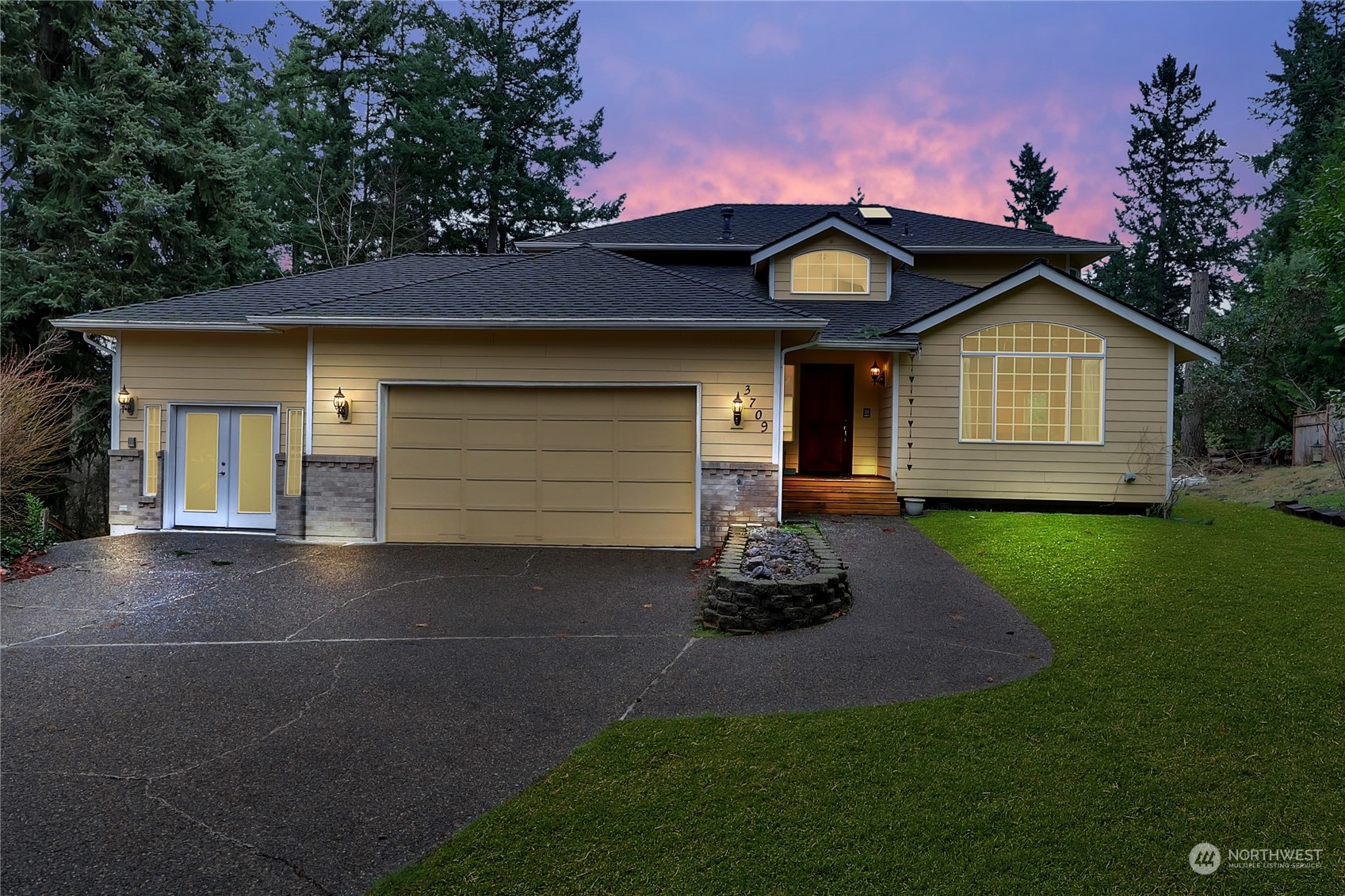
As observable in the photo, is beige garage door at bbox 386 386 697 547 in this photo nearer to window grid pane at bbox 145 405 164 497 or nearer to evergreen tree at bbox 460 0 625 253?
window grid pane at bbox 145 405 164 497

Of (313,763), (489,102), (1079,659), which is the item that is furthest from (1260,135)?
(313,763)

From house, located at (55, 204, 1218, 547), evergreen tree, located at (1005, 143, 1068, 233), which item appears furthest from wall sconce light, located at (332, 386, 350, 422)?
evergreen tree, located at (1005, 143, 1068, 233)

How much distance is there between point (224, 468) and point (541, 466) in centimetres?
519

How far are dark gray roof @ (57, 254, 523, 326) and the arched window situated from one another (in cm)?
570

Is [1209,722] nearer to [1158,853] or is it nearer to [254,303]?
[1158,853]

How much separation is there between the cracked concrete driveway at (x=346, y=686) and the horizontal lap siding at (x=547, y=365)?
2207 millimetres

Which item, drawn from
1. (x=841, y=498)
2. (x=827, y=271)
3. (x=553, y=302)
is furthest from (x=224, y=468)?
(x=827, y=271)

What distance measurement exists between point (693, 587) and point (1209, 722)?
14.5 feet

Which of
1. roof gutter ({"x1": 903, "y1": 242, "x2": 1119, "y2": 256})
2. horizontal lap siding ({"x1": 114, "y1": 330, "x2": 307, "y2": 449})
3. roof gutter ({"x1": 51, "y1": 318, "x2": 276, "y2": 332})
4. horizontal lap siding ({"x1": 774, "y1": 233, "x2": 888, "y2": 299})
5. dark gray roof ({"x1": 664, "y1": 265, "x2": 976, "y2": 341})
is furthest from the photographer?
roof gutter ({"x1": 903, "y1": 242, "x2": 1119, "y2": 256})

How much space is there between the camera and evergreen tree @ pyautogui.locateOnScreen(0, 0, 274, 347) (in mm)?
13547

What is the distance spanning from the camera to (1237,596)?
21.4 ft

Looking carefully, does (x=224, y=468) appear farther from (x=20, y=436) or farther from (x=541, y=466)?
(x=541, y=466)

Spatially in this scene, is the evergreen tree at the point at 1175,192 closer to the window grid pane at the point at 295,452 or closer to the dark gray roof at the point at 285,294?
the dark gray roof at the point at 285,294

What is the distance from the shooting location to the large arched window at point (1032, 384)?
1125 centimetres
